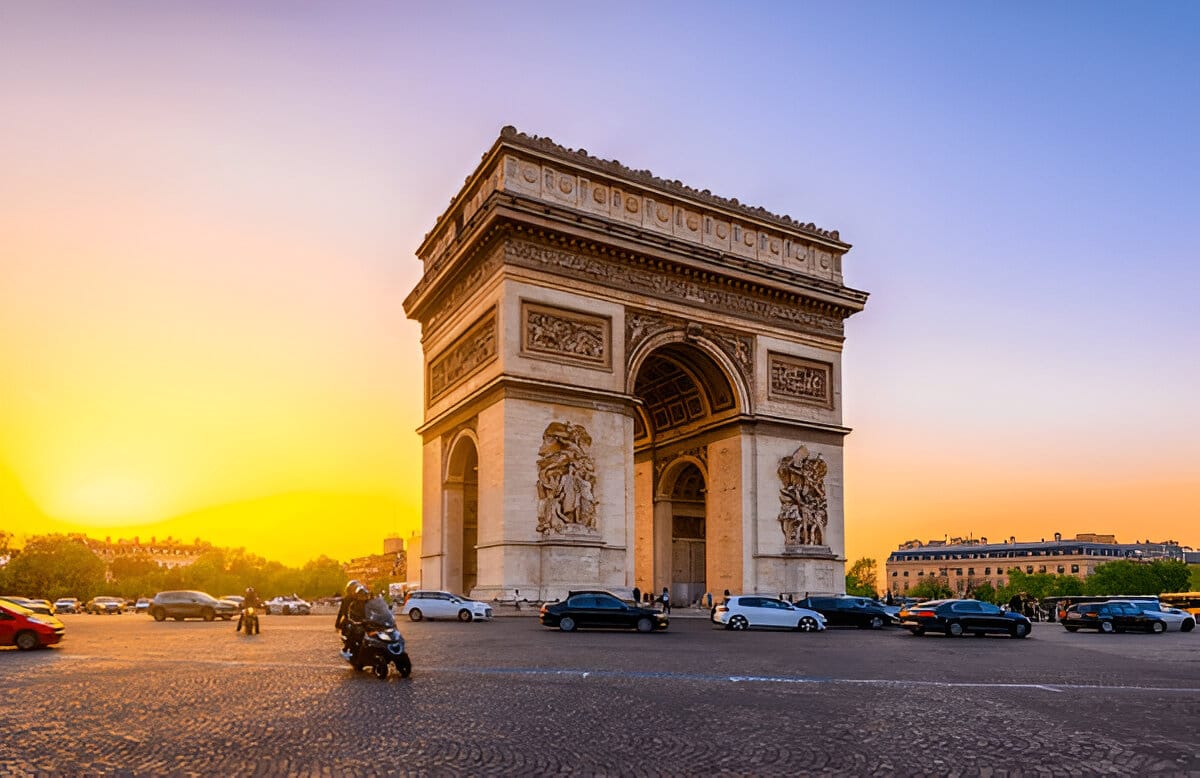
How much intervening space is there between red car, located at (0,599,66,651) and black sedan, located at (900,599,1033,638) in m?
20.6

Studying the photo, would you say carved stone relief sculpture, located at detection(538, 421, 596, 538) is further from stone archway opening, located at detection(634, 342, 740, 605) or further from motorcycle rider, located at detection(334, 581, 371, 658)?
motorcycle rider, located at detection(334, 581, 371, 658)

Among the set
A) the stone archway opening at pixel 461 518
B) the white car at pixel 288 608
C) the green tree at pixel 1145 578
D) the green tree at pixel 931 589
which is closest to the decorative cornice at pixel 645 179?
the stone archway opening at pixel 461 518

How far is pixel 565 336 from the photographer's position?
99.6 ft

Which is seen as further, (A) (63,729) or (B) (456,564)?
(B) (456,564)

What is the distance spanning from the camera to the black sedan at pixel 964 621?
1038 inches

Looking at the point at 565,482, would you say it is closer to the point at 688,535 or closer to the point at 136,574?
the point at 688,535

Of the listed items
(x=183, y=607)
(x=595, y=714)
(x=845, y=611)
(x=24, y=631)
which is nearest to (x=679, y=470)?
(x=845, y=611)

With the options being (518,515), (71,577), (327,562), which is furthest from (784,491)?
(327,562)

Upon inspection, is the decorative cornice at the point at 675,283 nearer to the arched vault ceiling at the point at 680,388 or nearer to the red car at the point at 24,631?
the arched vault ceiling at the point at 680,388

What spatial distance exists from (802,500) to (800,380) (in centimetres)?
443

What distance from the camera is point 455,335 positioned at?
33688 mm

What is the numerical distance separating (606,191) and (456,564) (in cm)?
1375

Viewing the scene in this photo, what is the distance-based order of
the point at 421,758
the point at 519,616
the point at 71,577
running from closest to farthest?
the point at 421,758 → the point at 519,616 → the point at 71,577

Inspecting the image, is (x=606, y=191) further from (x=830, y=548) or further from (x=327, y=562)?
(x=327, y=562)
